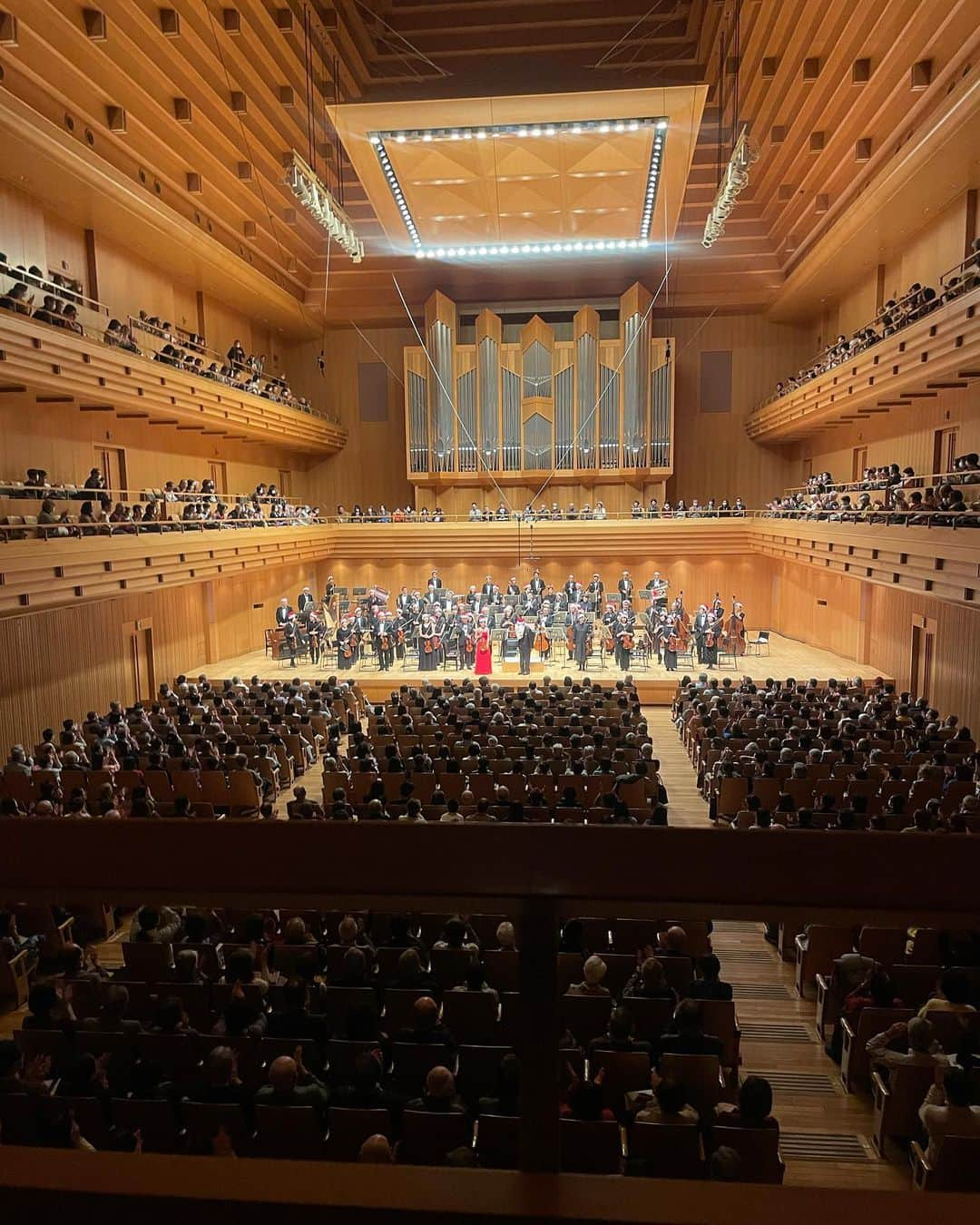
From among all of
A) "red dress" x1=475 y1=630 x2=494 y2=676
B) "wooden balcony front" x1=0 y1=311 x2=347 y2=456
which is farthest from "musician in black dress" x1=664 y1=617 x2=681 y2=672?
"wooden balcony front" x1=0 y1=311 x2=347 y2=456

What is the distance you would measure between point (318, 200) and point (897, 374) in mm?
9337

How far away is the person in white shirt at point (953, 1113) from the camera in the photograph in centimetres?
324

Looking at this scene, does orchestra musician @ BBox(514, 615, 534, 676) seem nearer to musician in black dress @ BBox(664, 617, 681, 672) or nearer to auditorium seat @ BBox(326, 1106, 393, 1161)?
musician in black dress @ BBox(664, 617, 681, 672)

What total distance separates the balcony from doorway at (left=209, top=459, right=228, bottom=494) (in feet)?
42.6

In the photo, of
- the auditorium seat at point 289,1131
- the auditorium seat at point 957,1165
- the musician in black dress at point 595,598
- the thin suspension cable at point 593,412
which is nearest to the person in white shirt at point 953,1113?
the auditorium seat at point 957,1165

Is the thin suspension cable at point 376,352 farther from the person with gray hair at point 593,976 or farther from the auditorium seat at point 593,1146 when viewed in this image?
the auditorium seat at point 593,1146

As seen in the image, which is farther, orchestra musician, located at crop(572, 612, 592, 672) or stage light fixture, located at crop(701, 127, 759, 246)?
orchestra musician, located at crop(572, 612, 592, 672)

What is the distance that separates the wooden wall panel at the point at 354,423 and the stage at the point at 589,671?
894 cm

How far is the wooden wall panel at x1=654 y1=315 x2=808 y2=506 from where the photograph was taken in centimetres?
2400

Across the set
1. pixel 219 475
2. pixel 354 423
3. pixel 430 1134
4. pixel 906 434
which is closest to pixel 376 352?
pixel 354 423

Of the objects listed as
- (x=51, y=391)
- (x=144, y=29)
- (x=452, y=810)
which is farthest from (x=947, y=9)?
(x=51, y=391)

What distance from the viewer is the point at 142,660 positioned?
50.2ft

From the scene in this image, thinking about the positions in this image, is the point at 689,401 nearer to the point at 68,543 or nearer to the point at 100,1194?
the point at 68,543

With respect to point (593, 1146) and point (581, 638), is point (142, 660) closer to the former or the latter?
point (581, 638)
